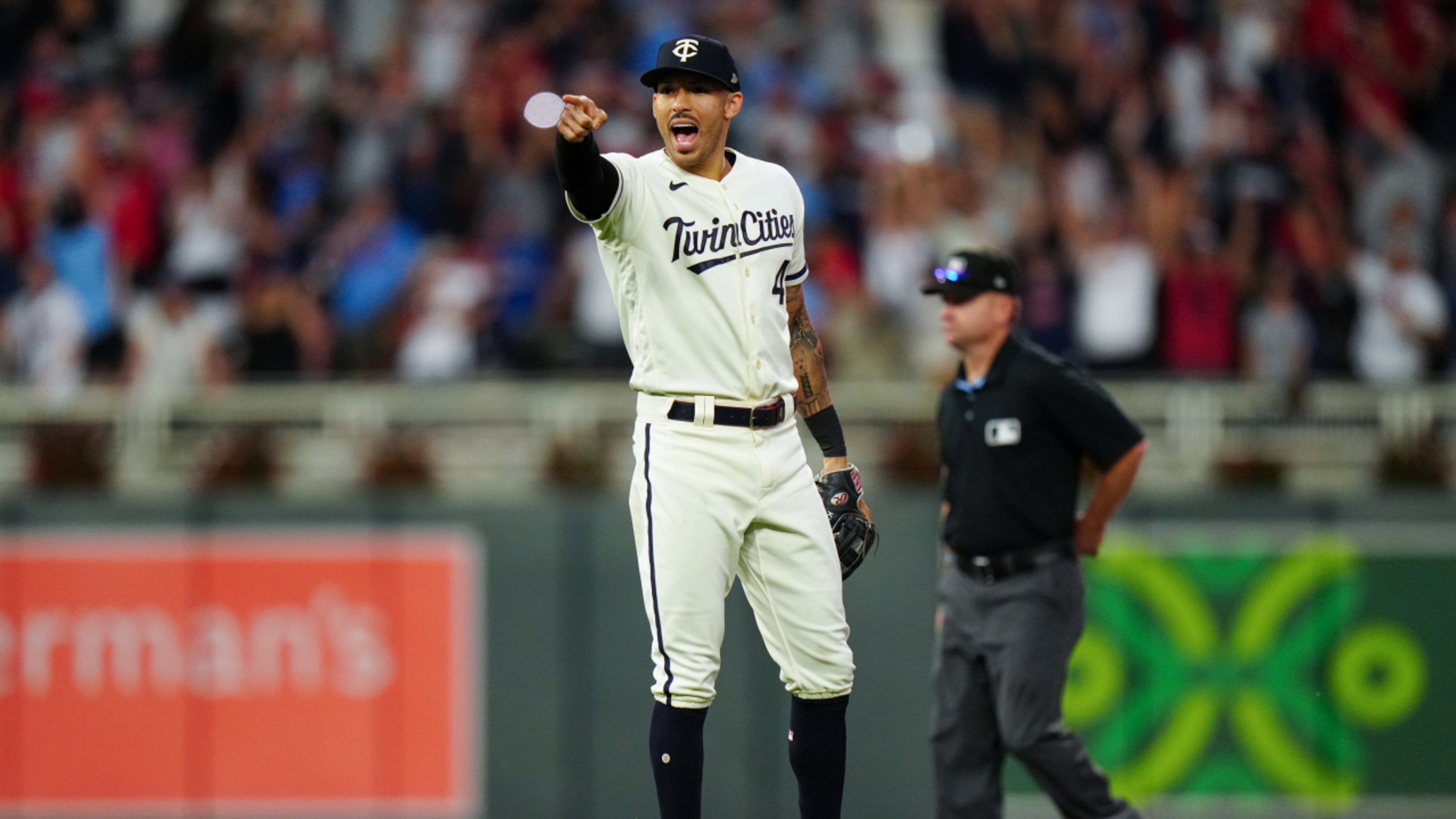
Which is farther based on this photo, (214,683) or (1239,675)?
(214,683)

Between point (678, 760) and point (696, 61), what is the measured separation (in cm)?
194

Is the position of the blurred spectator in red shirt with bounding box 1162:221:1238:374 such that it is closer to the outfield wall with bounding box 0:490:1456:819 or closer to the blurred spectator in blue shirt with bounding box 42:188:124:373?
the outfield wall with bounding box 0:490:1456:819

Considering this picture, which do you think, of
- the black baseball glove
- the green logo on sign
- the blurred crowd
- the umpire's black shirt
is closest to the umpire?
the umpire's black shirt

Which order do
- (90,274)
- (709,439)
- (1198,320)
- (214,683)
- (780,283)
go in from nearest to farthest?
(709,439), (780,283), (214,683), (1198,320), (90,274)

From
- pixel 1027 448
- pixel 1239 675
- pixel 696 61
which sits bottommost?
pixel 1239 675

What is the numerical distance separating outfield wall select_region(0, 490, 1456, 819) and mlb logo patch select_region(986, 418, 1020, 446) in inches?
145

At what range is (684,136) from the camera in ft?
16.8

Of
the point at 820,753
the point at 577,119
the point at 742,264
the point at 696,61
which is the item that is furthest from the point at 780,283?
the point at 820,753

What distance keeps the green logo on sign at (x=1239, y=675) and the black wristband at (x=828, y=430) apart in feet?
16.2

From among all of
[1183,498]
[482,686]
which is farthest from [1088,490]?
[482,686]

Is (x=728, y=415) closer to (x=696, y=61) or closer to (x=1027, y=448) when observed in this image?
(x=696, y=61)

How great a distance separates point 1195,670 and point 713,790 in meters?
2.88

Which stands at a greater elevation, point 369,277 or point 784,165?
point 784,165

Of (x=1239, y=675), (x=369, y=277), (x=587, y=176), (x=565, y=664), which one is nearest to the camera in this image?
(x=587, y=176)
